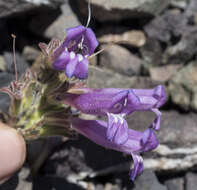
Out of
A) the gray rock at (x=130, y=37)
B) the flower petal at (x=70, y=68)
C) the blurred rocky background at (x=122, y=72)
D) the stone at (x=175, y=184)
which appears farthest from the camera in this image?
the gray rock at (x=130, y=37)

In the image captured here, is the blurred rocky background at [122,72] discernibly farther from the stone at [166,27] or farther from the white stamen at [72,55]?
the white stamen at [72,55]

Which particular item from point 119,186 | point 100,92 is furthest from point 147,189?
point 100,92

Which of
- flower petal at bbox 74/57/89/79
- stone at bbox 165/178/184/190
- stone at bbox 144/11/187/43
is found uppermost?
flower petal at bbox 74/57/89/79

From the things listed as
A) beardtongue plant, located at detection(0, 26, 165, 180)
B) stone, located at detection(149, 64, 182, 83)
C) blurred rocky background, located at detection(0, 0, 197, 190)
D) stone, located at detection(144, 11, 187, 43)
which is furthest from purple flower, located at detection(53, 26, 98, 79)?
stone, located at detection(144, 11, 187, 43)

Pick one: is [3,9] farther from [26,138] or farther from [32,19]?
[26,138]

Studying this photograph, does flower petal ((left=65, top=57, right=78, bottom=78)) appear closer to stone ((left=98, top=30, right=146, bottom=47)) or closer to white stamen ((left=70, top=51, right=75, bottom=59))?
white stamen ((left=70, top=51, right=75, bottom=59))

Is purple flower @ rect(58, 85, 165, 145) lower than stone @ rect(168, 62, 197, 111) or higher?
higher

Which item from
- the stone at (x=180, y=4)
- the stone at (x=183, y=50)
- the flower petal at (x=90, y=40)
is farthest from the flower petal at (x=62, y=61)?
the stone at (x=180, y=4)
